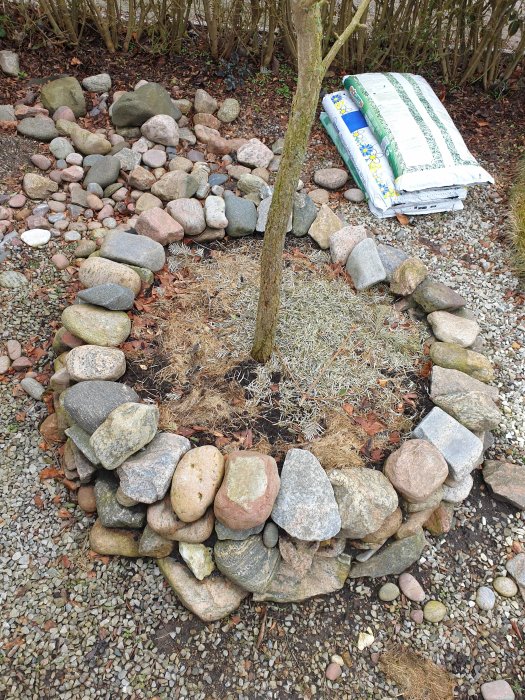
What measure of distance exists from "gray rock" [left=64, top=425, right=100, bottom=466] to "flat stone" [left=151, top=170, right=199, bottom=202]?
153 centimetres

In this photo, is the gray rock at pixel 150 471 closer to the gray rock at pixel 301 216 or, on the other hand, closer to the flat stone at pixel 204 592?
the flat stone at pixel 204 592

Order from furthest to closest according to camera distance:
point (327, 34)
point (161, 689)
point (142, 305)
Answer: point (327, 34), point (142, 305), point (161, 689)

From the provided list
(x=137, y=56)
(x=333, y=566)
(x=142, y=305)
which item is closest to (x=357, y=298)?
(x=142, y=305)

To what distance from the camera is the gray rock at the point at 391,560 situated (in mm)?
2371

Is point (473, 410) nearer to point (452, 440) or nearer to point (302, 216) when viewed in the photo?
point (452, 440)

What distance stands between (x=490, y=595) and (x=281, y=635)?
2.76 ft

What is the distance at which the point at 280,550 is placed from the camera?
226 cm

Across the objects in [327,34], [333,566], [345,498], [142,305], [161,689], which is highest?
[327,34]

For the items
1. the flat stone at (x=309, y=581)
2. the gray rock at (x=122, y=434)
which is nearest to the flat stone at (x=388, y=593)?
the flat stone at (x=309, y=581)

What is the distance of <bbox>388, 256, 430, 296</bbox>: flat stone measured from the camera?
295 centimetres

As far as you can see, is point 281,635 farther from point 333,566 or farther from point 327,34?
point 327,34

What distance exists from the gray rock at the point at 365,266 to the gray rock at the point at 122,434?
51.2 inches

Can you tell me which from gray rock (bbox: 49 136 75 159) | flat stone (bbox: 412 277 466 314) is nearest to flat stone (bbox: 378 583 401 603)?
flat stone (bbox: 412 277 466 314)

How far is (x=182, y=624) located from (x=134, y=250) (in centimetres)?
170
